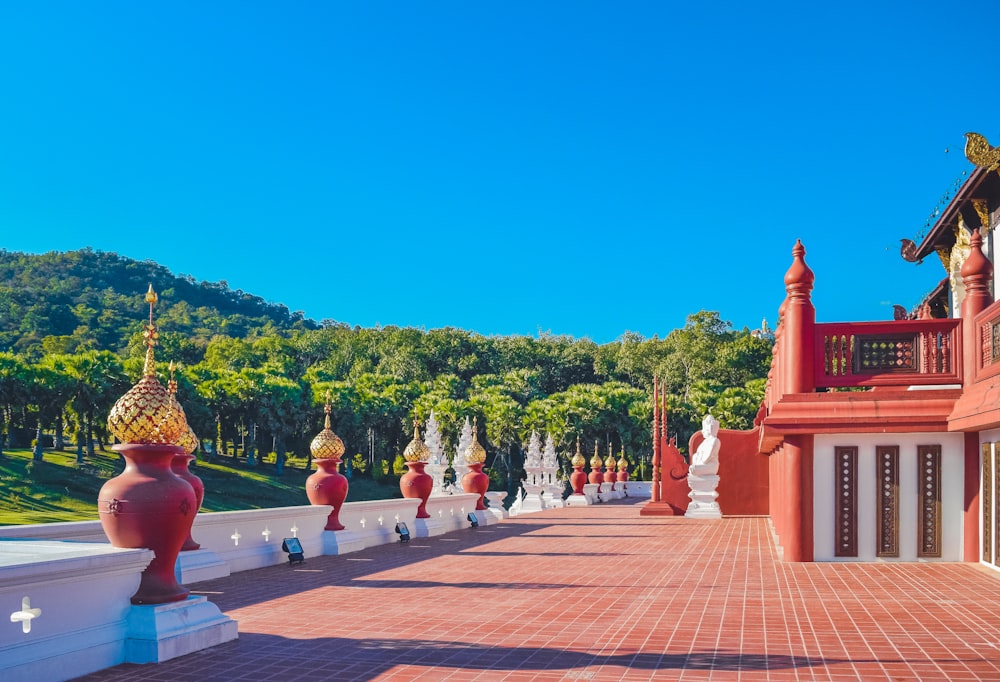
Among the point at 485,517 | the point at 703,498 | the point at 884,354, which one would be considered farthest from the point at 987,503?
the point at 703,498

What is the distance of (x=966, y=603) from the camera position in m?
8.96

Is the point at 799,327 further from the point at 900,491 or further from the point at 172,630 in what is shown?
the point at 172,630

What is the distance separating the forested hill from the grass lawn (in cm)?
1224

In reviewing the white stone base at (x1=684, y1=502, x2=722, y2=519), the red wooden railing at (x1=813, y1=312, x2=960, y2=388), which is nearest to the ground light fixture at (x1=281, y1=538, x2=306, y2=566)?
the red wooden railing at (x1=813, y1=312, x2=960, y2=388)

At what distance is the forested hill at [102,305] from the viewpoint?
65.9 m

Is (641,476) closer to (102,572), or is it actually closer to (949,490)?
(949,490)

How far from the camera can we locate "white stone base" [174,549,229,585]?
1016cm

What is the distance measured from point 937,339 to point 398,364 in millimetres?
55469

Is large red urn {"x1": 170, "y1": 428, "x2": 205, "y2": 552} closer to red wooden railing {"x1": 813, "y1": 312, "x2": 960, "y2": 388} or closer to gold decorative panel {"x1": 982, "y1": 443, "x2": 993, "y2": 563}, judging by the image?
red wooden railing {"x1": 813, "y1": 312, "x2": 960, "y2": 388}

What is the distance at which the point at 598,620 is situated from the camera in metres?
8.22

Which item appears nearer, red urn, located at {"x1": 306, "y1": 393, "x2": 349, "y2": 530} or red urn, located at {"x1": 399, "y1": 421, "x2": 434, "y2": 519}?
red urn, located at {"x1": 306, "y1": 393, "x2": 349, "y2": 530}

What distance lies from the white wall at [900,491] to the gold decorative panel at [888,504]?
6 centimetres

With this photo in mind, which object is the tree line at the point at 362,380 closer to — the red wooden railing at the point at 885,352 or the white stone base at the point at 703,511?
the white stone base at the point at 703,511

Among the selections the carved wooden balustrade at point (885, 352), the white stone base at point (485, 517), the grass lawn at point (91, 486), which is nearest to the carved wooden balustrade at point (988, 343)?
the carved wooden balustrade at point (885, 352)
